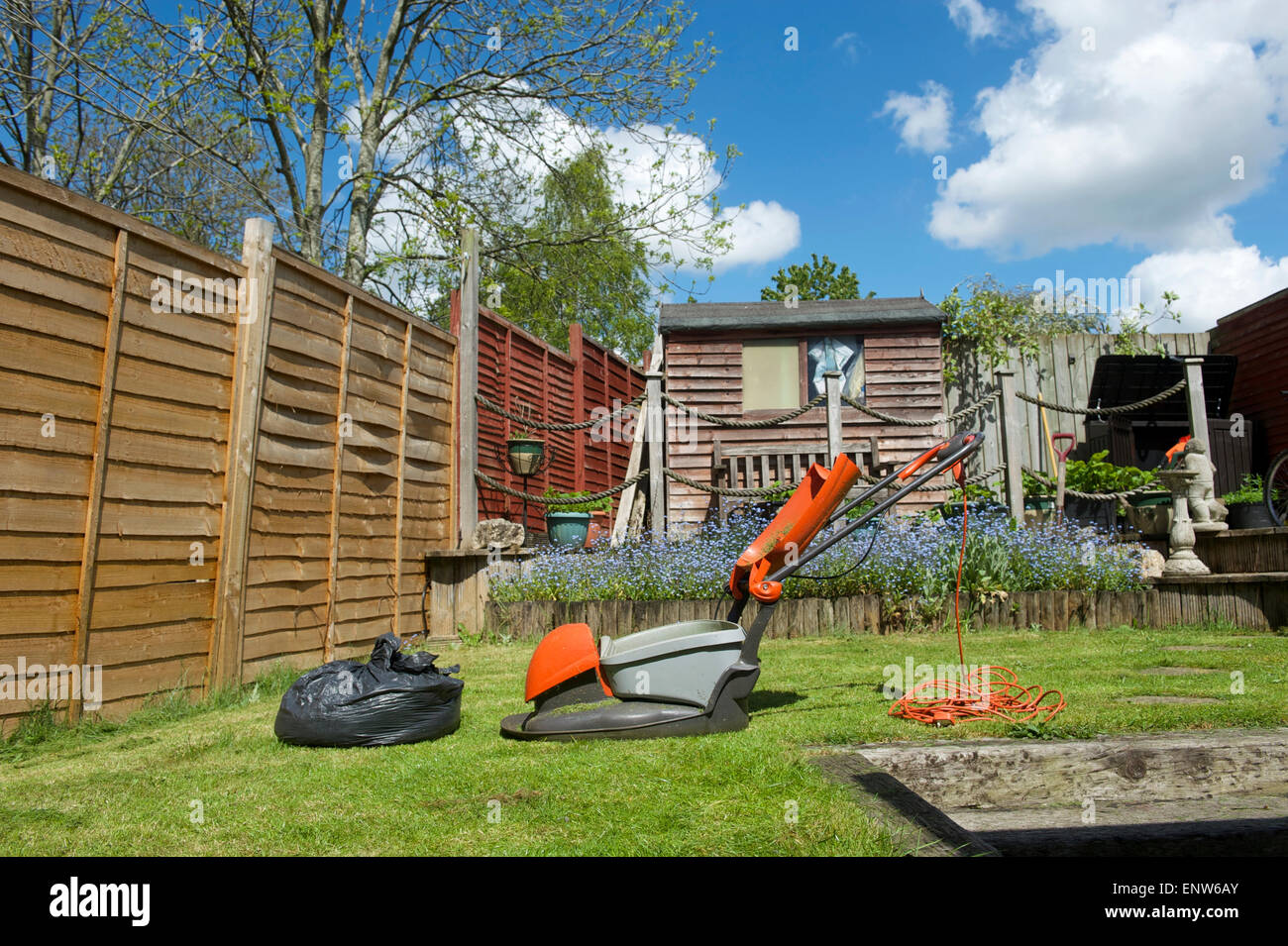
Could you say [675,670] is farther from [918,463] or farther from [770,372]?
[770,372]

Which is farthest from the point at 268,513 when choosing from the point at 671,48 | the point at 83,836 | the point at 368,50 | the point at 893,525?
the point at 368,50

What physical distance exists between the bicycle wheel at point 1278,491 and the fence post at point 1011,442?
2324 millimetres

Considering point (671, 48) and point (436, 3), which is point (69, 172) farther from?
point (671, 48)

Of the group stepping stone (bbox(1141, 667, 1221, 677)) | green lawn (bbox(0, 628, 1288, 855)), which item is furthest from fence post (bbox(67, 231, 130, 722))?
stepping stone (bbox(1141, 667, 1221, 677))

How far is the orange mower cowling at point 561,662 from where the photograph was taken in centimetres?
388

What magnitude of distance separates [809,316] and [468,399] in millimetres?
6216

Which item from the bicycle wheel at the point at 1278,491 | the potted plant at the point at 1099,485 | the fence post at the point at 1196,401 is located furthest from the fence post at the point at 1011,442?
the bicycle wheel at the point at 1278,491

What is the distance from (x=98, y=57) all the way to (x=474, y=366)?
9313mm

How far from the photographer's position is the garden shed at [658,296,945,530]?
1245cm

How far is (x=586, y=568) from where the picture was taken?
768cm

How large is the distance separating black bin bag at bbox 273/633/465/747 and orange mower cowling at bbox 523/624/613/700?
0.48 metres

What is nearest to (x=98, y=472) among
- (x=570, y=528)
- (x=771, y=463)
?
(x=570, y=528)

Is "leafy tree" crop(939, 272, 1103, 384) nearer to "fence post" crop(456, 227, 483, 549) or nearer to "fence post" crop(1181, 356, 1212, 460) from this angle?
"fence post" crop(1181, 356, 1212, 460)

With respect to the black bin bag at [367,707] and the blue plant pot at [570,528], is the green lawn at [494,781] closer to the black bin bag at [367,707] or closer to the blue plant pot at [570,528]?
the black bin bag at [367,707]
